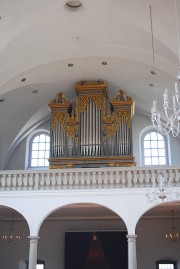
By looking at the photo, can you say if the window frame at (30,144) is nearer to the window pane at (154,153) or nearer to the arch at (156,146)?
the arch at (156,146)

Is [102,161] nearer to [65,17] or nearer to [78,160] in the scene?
[78,160]

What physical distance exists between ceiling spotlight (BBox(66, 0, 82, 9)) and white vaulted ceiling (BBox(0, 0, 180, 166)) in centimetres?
13

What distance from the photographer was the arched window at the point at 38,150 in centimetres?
1794

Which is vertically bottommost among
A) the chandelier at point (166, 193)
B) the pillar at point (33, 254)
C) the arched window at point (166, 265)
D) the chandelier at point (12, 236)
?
the arched window at point (166, 265)

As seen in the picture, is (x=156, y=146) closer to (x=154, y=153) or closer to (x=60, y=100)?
(x=154, y=153)

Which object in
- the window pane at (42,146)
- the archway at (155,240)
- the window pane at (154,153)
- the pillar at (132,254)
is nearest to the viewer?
the pillar at (132,254)

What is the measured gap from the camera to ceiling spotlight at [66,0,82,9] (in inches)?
464

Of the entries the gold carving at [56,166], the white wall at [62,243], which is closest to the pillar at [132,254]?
the white wall at [62,243]

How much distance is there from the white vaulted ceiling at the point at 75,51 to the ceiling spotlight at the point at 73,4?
5.3 inches

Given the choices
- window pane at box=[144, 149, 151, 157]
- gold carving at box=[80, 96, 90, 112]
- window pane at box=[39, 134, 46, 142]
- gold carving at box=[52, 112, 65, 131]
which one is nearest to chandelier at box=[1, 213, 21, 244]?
window pane at box=[39, 134, 46, 142]

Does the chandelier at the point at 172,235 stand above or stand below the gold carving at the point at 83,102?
below

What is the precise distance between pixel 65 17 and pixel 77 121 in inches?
181

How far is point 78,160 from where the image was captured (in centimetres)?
1491

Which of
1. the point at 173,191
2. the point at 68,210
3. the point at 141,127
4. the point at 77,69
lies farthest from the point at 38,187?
the point at 141,127
